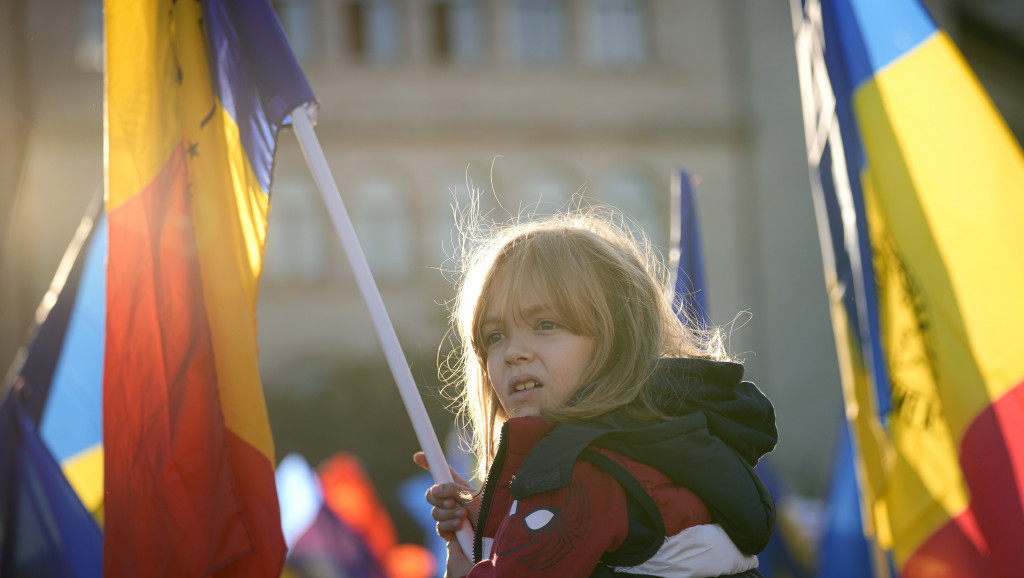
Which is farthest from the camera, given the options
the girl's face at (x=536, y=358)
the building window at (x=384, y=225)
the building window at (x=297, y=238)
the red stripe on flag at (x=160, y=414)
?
the building window at (x=384, y=225)

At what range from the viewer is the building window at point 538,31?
21.4 metres

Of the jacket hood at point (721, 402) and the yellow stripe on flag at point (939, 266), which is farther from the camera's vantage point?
the yellow stripe on flag at point (939, 266)

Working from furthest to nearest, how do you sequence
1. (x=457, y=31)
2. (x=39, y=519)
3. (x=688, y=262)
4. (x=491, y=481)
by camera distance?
(x=457, y=31) < (x=688, y=262) < (x=39, y=519) < (x=491, y=481)

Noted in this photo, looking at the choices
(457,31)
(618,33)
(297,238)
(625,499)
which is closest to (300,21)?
(457,31)

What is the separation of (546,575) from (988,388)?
4.59 ft

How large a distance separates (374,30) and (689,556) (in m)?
20.6

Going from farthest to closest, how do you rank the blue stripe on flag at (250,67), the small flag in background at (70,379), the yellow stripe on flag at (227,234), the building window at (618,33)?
the building window at (618,33)
the small flag in background at (70,379)
the blue stripe on flag at (250,67)
the yellow stripe on flag at (227,234)

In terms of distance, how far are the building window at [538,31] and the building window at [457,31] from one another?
705 millimetres

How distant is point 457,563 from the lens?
200 cm

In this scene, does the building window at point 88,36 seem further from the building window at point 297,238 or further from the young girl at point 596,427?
the young girl at point 596,427

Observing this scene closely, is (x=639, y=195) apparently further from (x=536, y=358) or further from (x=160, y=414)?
(x=536, y=358)

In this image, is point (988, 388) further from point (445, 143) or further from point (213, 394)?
point (445, 143)

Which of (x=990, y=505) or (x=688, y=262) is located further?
(x=688, y=262)

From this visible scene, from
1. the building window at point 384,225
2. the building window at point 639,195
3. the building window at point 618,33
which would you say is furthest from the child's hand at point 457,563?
the building window at point 618,33
